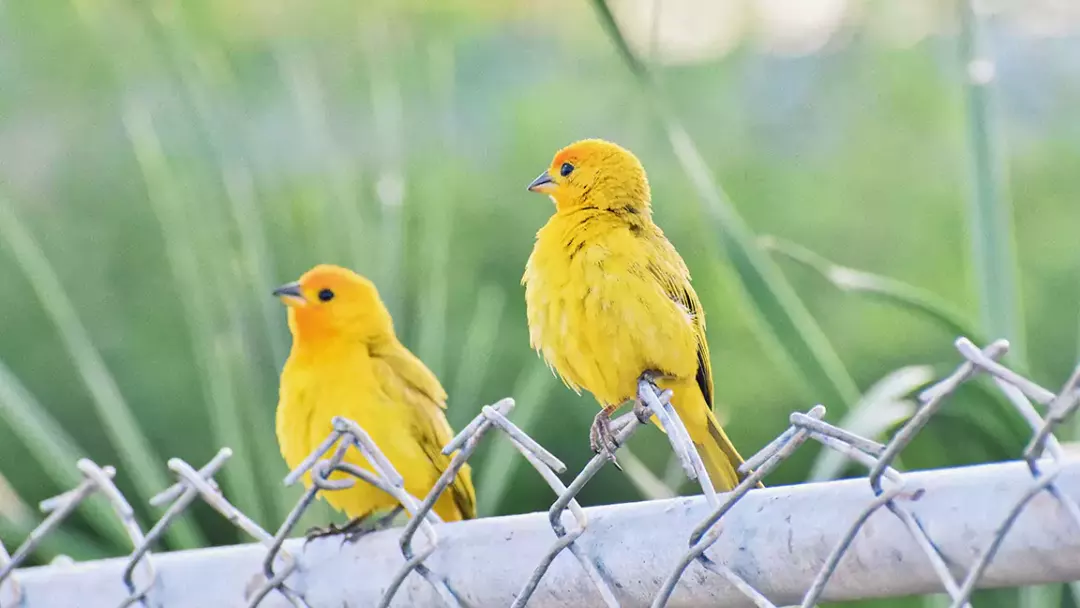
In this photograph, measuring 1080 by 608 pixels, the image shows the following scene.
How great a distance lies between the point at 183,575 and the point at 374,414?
91 cm

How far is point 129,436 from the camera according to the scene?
8.94 ft

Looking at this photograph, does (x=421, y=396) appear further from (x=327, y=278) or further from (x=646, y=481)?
(x=646, y=481)

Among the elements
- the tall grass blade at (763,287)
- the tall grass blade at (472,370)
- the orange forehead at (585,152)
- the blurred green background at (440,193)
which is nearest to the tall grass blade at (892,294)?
the tall grass blade at (763,287)

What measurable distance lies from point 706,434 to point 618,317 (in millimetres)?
212

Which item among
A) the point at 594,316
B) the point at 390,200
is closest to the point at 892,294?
the point at 594,316

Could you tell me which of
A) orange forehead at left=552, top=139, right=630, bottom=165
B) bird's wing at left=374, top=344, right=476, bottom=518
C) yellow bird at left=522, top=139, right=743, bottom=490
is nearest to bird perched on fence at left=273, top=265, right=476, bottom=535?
bird's wing at left=374, top=344, right=476, bottom=518

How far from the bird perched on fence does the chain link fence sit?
0.80m

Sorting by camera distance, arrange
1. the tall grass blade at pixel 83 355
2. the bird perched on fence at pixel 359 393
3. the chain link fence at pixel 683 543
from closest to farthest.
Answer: the chain link fence at pixel 683 543
the bird perched on fence at pixel 359 393
the tall grass blade at pixel 83 355

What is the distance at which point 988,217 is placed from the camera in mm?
1985

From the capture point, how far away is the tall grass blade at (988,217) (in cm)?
196

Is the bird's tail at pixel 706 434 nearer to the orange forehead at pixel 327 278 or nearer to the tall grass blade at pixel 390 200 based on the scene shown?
the orange forehead at pixel 327 278

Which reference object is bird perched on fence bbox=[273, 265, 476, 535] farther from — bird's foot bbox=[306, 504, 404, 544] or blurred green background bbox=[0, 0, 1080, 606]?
blurred green background bbox=[0, 0, 1080, 606]

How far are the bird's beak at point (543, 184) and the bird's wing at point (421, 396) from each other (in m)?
0.53

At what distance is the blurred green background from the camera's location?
10.1 ft
